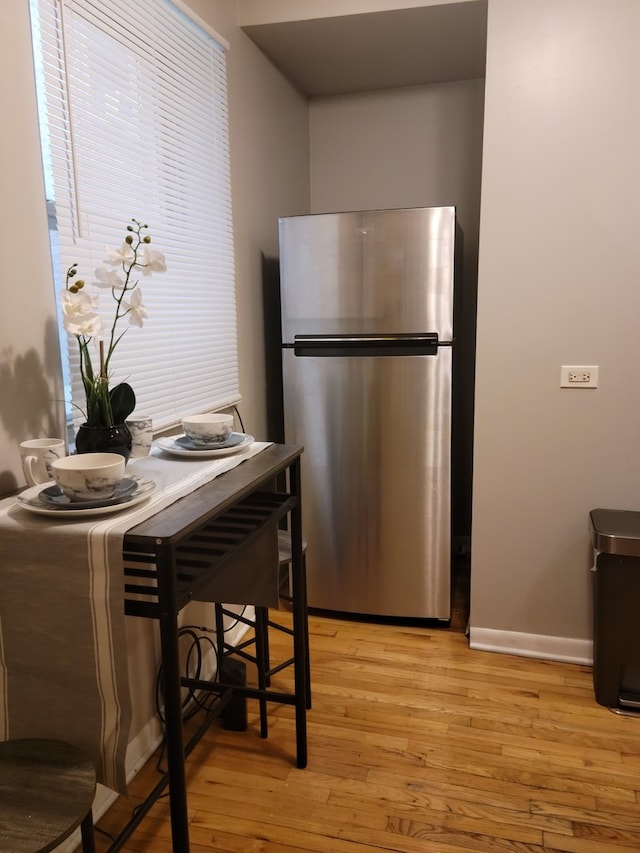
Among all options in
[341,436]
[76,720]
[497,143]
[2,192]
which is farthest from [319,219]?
[76,720]

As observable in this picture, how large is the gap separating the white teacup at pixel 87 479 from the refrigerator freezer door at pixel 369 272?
1550 mm

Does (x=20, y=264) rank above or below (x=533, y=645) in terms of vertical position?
above

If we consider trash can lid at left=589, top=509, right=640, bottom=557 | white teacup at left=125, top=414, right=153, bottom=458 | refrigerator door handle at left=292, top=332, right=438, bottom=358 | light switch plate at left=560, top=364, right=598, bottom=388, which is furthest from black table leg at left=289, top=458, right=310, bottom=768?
light switch plate at left=560, top=364, right=598, bottom=388

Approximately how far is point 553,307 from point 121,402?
1.64 metres

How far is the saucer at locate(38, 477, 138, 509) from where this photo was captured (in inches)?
49.0

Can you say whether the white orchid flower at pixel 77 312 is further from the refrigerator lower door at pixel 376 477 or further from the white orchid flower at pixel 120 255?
the refrigerator lower door at pixel 376 477

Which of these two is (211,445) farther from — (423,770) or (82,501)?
(423,770)

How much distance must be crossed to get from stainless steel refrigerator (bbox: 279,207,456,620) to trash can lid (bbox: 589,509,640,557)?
0.61 m

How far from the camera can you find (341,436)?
2768 millimetres

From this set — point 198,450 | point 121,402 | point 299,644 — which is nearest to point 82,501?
point 121,402

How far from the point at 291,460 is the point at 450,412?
1059 millimetres

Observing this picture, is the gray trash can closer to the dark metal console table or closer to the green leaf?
the dark metal console table

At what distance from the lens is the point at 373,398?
106 inches

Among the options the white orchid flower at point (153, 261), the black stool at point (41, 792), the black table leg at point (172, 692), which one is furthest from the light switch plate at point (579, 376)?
the black stool at point (41, 792)
